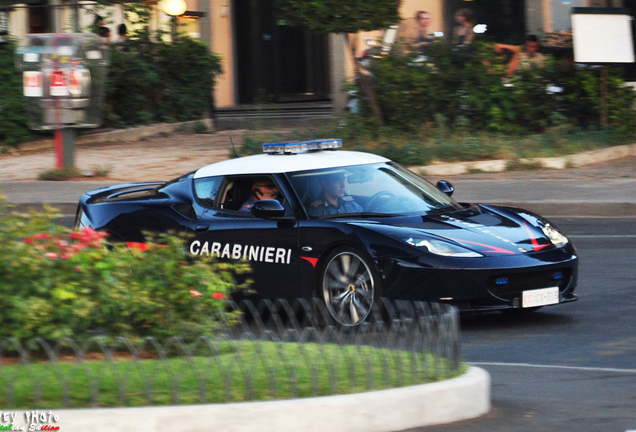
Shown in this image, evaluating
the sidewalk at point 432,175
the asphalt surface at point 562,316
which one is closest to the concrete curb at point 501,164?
the sidewalk at point 432,175

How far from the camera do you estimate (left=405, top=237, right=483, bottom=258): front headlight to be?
7660 millimetres

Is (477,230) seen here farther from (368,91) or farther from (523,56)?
(523,56)

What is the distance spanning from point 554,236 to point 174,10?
1795 centimetres

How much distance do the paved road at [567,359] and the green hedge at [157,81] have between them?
15.2 metres

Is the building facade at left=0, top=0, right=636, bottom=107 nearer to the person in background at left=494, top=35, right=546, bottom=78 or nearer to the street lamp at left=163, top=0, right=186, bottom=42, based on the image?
the street lamp at left=163, top=0, right=186, bottom=42

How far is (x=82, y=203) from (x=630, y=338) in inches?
195

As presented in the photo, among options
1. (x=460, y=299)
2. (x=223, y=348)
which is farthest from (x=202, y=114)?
(x=223, y=348)

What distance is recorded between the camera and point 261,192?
877 centimetres

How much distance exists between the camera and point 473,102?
1961cm

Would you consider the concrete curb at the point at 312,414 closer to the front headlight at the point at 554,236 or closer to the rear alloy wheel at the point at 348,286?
the rear alloy wheel at the point at 348,286

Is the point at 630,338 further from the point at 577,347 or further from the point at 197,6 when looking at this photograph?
the point at 197,6

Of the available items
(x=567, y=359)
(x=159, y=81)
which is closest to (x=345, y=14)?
(x=159, y=81)

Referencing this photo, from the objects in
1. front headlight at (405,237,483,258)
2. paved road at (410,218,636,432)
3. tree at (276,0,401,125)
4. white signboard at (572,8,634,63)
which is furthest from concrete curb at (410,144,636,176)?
front headlight at (405,237,483,258)

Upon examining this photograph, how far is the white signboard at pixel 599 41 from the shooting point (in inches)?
762
